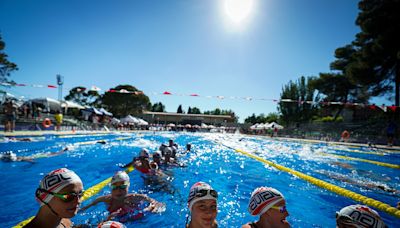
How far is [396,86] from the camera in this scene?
23078 mm

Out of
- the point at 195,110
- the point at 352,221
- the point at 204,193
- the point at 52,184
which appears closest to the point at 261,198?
the point at 204,193

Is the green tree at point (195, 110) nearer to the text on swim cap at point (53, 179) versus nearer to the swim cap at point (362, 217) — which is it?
the text on swim cap at point (53, 179)

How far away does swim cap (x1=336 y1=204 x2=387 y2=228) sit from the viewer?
1.49m

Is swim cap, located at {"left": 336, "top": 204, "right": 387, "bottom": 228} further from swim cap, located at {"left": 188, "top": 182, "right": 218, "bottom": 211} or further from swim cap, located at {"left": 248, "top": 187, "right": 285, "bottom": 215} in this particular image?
swim cap, located at {"left": 188, "top": 182, "right": 218, "bottom": 211}

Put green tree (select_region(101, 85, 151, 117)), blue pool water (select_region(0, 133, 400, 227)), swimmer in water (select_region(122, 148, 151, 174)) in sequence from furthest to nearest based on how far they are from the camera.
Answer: green tree (select_region(101, 85, 151, 117)) < swimmer in water (select_region(122, 148, 151, 174)) < blue pool water (select_region(0, 133, 400, 227))

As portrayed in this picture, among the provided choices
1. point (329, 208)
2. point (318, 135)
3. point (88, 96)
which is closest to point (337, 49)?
point (318, 135)

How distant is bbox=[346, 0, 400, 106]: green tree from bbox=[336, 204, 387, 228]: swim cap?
2477 centimetres

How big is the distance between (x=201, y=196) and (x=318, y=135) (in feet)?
87.1

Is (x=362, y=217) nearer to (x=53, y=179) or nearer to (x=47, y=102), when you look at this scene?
(x=53, y=179)

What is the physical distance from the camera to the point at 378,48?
2028 cm

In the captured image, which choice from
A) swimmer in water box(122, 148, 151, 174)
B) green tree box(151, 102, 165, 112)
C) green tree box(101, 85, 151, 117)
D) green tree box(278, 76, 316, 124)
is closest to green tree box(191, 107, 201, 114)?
green tree box(151, 102, 165, 112)

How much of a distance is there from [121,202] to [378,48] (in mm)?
25977

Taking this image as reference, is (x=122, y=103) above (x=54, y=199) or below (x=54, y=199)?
above

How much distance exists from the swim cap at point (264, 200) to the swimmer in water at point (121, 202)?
184 centimetres
